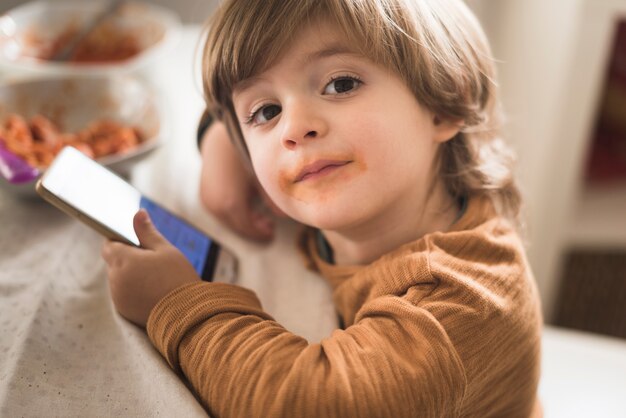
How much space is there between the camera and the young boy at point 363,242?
527 mm

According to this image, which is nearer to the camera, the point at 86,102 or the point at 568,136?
the point at 86,102

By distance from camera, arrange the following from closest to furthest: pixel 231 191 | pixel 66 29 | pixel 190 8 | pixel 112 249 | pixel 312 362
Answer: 1. pixel 312 362
2. pixel 112 249
3. pixel 231 191
4. pixel 66 29
5. pixel 190 8

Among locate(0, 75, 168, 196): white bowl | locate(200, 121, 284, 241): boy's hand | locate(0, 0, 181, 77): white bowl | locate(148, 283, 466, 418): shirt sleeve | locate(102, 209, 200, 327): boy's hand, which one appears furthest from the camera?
locate(0, 0, 181, 77): white bowl

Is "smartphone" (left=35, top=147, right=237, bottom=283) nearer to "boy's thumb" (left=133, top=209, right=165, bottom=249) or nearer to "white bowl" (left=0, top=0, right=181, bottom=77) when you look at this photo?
"boy's thumb" (left=133, top=209, right=165, bottom=249)

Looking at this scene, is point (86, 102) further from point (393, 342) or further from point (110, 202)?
point (393, 342)

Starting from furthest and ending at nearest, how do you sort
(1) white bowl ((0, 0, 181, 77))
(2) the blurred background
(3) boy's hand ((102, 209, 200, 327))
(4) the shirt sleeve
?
1. (2) the blurred background
2. (1) white bowl ((0, 0, 181, 77))
3. (3) boy's hand ((102, 209, 200, 327))
4. (4) the shirt sleeve

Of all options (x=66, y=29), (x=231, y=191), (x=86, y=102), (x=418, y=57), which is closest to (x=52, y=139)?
(x=86, y=102)

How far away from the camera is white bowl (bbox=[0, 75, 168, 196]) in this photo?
35.2 inches

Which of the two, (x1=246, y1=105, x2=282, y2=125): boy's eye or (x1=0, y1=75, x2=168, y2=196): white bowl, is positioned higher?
(x1=246, y1=105, x2=282, y2=125): boy's eye

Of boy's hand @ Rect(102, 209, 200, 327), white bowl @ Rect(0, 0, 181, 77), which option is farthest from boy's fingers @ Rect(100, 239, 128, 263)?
white bowl @ Rect(0, 0, 181, 77)

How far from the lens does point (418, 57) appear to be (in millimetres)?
619

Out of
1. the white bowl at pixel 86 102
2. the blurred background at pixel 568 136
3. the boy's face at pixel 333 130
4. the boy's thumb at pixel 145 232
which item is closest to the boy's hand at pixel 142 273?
the boy's thumb at pixel 145 232

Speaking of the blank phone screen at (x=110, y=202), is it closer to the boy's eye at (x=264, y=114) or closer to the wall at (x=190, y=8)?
the boy's eye at (x=264, y=114)

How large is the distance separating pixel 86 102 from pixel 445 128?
1.72ft
